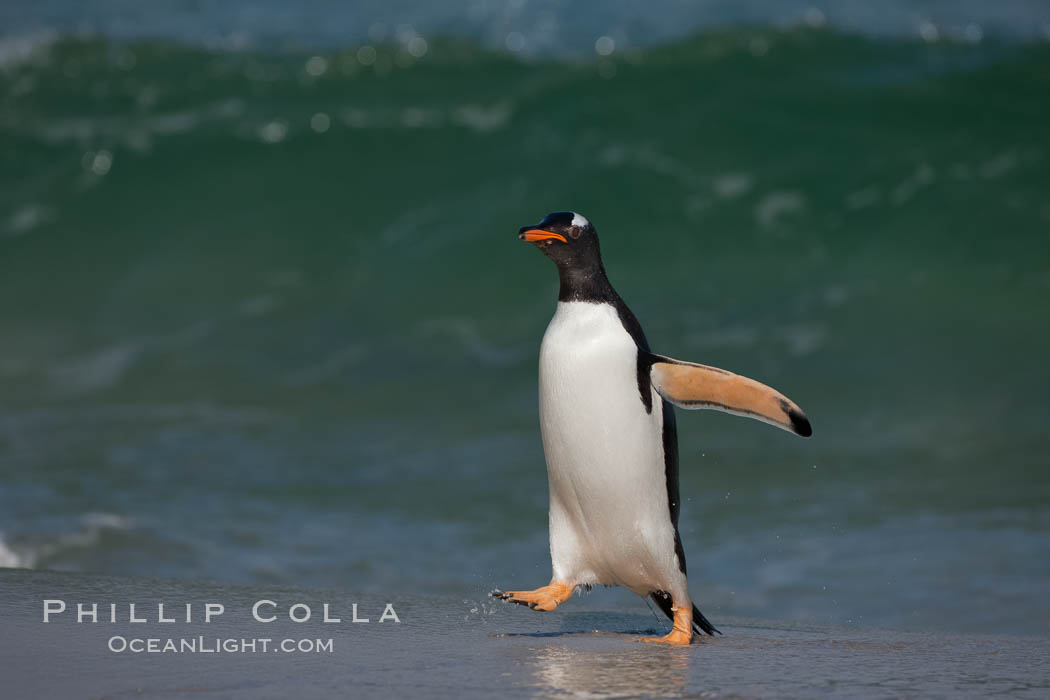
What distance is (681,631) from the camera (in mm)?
3805

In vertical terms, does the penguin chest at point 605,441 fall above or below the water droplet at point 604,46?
below

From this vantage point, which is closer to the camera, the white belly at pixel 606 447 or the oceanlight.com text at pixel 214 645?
the oceanlight.com text at pixel 214 645

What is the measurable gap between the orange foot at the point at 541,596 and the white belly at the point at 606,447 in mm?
45

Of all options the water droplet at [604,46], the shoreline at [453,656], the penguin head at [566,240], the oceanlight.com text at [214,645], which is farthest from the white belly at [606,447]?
the water droplet at [604,46]

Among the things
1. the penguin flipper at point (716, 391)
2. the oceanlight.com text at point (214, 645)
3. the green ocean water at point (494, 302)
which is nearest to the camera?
the oceanlight.com text at point (214, 645)

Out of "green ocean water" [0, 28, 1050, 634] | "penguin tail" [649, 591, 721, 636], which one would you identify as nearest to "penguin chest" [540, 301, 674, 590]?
"penguin tail" [649, 591, 721, 636]

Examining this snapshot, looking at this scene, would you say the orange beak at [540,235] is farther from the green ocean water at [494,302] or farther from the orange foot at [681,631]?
the green ocean water at [494,302]

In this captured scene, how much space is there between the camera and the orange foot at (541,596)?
3.78 meters

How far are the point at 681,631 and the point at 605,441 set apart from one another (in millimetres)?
597

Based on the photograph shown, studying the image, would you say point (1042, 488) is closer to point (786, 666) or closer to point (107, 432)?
point (786, 666)

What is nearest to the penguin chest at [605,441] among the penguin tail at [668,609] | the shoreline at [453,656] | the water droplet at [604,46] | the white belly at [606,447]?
the white belly at [606,447]

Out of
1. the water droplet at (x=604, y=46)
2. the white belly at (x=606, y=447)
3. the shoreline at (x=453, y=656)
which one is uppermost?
the water droplet at (x=604, y=46)

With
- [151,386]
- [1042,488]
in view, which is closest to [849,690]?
[1042,488]

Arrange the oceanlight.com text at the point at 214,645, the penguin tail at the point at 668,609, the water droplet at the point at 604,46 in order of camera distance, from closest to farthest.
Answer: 1. the oceanlight.com text at the point at 214,645
2. the penguin tail at the point at 668,609
3. the water droplet at the point at 604,46
